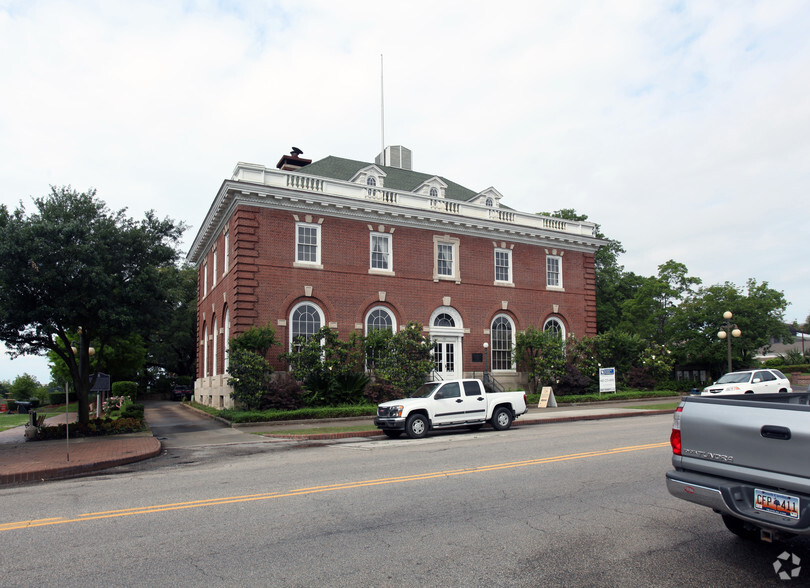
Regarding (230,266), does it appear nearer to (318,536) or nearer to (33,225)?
(33,225)

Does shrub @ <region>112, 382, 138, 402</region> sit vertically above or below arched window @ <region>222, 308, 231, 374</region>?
below

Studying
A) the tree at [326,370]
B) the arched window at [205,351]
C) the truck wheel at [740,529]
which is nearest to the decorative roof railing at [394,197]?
the tree at [326,370]

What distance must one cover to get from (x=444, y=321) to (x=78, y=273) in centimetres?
1654

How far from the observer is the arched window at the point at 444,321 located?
28.8 meters

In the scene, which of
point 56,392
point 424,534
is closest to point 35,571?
point 424,534

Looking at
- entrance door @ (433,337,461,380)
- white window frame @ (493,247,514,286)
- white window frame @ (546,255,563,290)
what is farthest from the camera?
white window frame @ (546,255,563,290)

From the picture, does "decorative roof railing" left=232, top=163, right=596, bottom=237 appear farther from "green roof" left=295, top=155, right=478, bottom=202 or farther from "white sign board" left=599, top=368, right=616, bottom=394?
"white sign board" left=599, top=368, right=616, bottom=394

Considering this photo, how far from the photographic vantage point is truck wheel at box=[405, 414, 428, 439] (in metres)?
16.1

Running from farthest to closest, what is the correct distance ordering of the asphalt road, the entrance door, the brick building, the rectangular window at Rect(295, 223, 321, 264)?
1. the entrance door
2. the rectangular window at Rect(295, 223, 321, 264)
3. the brick building
4. the asphalt road

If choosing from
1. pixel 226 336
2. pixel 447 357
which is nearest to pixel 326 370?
pixel 226 336

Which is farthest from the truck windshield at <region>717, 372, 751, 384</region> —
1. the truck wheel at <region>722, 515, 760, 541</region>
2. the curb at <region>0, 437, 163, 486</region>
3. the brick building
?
the curb at <region>0, 437, 163, 486</region>

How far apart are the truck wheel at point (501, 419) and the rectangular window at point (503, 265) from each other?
13.4 meters

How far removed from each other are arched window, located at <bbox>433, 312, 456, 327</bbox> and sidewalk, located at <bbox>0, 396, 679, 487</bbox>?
658cm

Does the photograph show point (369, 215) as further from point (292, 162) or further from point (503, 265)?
point (292, 162)
